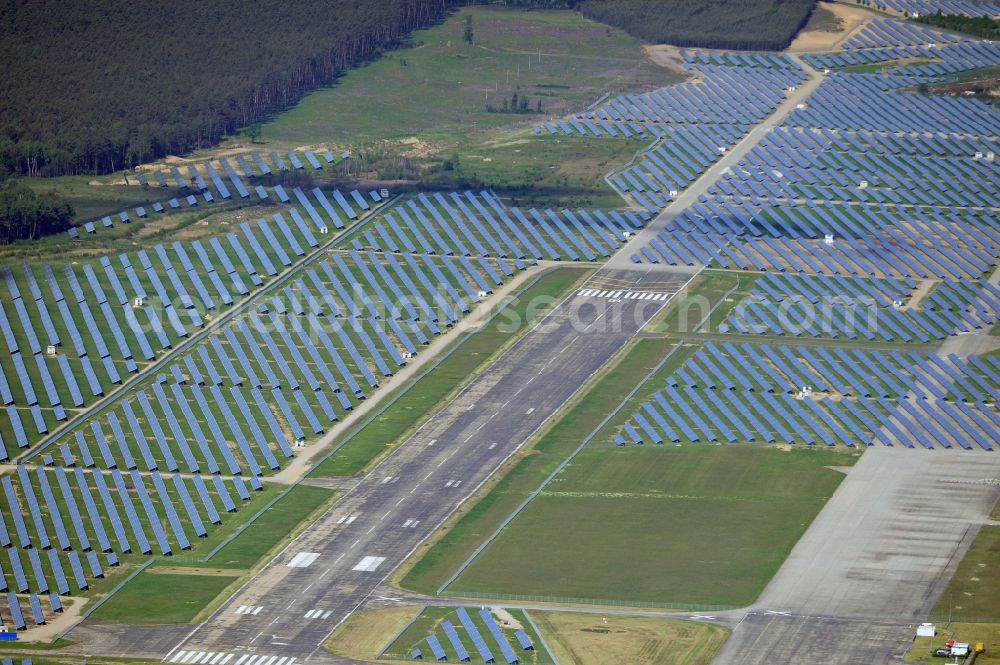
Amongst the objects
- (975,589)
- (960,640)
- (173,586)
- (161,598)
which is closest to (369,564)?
(173,586)

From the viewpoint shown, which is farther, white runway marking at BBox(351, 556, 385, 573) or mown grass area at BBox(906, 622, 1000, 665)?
white runway marking at BBox(351, 556, 385, 573)

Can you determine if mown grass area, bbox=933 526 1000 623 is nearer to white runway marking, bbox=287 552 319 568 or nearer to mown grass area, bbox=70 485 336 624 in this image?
white runway marking, bbox=287 552 319 568

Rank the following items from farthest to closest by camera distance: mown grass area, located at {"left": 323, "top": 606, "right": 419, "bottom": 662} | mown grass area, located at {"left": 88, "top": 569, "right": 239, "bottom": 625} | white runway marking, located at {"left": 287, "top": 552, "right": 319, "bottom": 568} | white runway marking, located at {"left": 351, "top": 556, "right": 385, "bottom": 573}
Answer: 1. white runway marking, located at {"left": 287, "top": 552, "right": 319, "bottom": 568}
2. white runway marking, located at {"left": 351, "top": 556, "right": 385, "bottom": 573}
3. mown grass area, located at {"left": 88, "top": 569, "right": 239, "bottom": 625}
4. mown grass area, located at {"left": 323, "top": 606, "right": 419, "bottom": 662}

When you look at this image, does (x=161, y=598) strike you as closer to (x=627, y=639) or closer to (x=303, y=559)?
(x=303, y=559)

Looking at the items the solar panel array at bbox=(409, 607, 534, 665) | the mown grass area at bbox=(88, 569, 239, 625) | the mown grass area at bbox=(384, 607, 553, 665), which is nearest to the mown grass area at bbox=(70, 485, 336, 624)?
the mown grass area at bbox=(88, 569, 239, 625)

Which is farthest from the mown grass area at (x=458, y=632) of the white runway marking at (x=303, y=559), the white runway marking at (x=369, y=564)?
the white runway marking at (x=303, y=559)

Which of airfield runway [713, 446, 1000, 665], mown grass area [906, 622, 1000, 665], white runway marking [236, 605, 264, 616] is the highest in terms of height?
white runway marking [236, 605, 264, 616]
